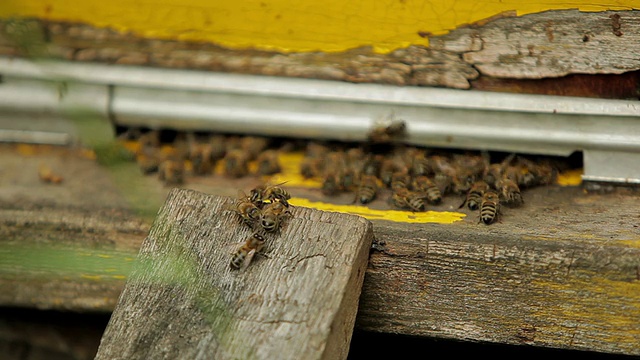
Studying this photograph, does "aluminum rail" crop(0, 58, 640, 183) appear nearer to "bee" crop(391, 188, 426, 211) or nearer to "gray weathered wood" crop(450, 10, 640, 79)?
"gray weathered wood" crop(450, 10, 640, 79)

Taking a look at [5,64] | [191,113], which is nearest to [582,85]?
[191,113]

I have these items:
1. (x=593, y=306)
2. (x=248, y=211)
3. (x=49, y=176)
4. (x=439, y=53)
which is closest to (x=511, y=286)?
(x=593, y=306)

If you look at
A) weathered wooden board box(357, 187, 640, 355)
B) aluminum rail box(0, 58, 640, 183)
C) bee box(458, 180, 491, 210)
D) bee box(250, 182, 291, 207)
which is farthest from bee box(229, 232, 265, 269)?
aluminum rail box(0, 58, 640, 183)

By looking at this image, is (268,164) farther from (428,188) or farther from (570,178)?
(570,178)

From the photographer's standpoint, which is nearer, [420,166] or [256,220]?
[256,220]

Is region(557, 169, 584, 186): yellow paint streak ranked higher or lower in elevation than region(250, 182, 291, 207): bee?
lower

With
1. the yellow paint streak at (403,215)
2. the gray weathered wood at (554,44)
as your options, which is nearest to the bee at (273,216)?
the yellow paint streak at (403,215)
